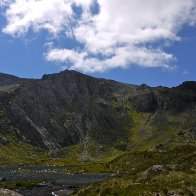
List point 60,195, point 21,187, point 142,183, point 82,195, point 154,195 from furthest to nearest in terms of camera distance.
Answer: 1. point 21,187
2. point 60,195
3. point 82,195
4. point 142,183
5. point 154,195

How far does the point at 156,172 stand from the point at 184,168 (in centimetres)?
520

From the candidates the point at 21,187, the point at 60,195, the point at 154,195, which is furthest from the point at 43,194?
the point at 154,195

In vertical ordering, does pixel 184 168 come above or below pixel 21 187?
above

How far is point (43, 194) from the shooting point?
106 m

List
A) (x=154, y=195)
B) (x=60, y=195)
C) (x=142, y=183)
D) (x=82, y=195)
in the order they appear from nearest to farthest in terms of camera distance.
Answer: (x=154, y=195) < (x=142, y=183) < (x=82, y=195) < (x=60, y=195)

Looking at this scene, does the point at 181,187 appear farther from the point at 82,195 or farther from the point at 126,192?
the point at 82,195

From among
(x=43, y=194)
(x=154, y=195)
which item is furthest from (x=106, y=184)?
(x=43, y=194)

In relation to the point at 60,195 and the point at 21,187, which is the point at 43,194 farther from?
the point at 21,187

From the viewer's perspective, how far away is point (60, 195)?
9800cm

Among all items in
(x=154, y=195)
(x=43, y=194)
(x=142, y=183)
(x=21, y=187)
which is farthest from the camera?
(x=21, y=187)

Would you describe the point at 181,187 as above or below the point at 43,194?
above

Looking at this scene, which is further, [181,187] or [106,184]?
[106,184]

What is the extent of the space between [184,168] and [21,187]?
252 feet

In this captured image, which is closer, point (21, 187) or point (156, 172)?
point (156, 172)
